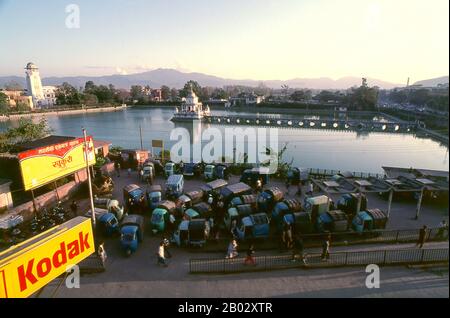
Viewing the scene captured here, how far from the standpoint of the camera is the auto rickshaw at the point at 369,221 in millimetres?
11734

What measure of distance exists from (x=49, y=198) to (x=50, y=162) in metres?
3.20

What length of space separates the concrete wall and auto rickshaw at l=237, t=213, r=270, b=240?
1094 cm

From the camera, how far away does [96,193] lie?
55.4ft

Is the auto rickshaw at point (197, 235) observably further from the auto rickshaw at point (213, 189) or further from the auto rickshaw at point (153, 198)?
the auto rickshaw at point (153, 198)

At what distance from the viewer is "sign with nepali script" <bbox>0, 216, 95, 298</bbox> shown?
4922 millimetres

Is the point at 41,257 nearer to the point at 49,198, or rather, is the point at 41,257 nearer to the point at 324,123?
the point at 49,198

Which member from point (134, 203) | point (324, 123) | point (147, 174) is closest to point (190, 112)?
point (324, 123)

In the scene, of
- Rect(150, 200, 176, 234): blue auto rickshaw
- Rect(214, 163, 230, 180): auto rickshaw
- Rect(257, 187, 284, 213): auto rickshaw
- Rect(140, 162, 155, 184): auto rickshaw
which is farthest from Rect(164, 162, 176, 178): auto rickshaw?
Rect(257, 187, 284, 213): auto rickshaw

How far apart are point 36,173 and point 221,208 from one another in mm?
8816

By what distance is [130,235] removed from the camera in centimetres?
1100
